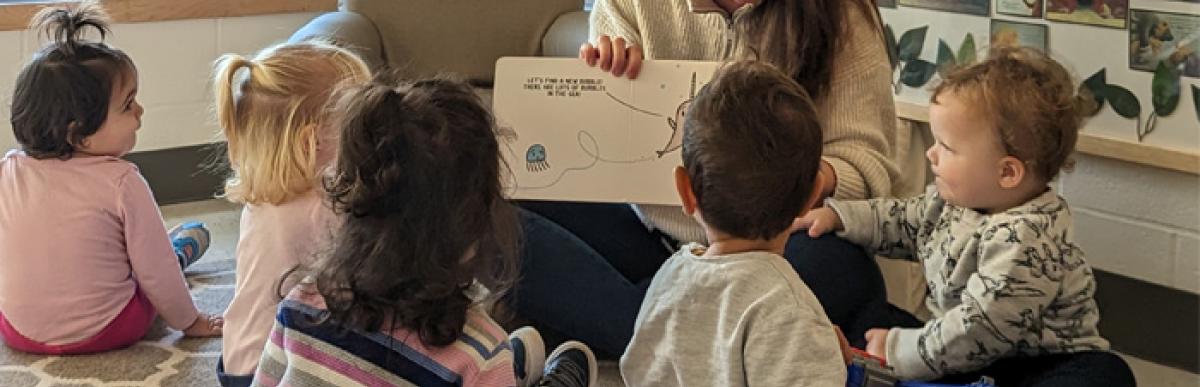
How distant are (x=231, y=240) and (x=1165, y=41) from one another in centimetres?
191

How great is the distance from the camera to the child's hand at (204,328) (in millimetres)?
2412

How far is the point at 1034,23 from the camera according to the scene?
2.48 m

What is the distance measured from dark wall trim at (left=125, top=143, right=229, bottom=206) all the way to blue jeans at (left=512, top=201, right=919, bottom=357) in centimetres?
134

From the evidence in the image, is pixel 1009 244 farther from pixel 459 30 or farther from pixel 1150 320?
pixel 459 30

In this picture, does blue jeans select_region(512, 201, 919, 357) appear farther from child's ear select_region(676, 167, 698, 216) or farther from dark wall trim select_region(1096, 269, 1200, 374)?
dark wall trim select_region(1096, 269, 1200, 374)

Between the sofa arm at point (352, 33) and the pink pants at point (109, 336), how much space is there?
64cm

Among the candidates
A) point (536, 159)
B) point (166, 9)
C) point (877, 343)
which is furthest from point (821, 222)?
point (166, 9)

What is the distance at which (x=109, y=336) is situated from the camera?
2322mm

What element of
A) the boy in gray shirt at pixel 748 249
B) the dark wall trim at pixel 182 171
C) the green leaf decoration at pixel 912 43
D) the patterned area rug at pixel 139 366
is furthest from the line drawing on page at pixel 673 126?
the dark wall trim at pixel 182 171

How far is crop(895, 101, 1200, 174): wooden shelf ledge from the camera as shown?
7.67 feet

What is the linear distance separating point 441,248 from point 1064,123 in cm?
83

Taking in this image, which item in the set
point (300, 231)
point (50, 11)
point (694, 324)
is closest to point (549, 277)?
point (300, 231)

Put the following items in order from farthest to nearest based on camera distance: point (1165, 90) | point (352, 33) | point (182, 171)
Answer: point (182, 171) < point (352, 33) < point (1165, 90)

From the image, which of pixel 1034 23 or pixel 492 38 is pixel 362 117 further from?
pixel 492 38
